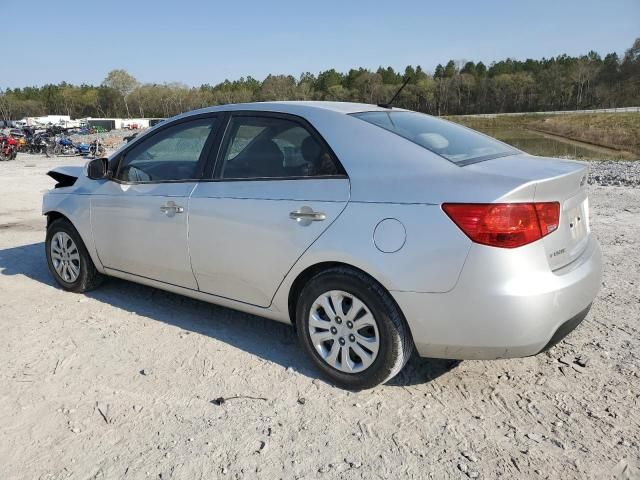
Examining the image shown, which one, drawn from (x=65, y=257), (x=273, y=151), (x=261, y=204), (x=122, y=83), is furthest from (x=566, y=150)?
(x=122, y=83)

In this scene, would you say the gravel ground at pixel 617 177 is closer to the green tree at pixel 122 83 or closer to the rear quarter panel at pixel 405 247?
the rear quarter panel at pixel 405 247

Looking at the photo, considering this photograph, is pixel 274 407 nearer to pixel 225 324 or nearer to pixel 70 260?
pixel 225 324

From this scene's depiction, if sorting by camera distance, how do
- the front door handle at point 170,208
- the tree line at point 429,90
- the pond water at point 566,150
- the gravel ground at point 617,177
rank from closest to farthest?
the front door handle at point 170,208 → the gravel ground at point 617,177 → the pond water at point 566,150 → the tree line at point 429,90

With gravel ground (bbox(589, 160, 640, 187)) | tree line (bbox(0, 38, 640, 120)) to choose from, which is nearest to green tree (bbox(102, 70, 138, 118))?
tree line (bbox(0, 38, 640, 120))

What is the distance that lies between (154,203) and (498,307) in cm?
257

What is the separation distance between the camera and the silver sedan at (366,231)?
8.64ft

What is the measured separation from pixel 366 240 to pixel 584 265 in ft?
4.04

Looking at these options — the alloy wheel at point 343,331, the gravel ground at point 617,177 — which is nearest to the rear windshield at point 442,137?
the alloy wheel at point 343,331

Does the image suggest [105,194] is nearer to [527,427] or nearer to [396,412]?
[396,412]

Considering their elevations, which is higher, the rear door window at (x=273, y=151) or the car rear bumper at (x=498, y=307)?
the rear door window at (x=273, y=151)

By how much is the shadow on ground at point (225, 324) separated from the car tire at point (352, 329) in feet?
0.81

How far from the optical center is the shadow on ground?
11.2 feet

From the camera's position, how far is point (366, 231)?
113 inches

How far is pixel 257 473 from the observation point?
2.44 m
